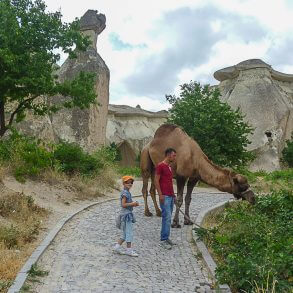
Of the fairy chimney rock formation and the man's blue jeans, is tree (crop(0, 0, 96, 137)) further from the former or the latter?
the fairy chimney rock formation

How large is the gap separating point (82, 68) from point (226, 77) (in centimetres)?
1671

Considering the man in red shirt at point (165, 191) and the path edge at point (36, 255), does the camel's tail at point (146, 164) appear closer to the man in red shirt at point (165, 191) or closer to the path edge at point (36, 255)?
the path edge at point (36, 255)

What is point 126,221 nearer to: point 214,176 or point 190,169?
point 190,169

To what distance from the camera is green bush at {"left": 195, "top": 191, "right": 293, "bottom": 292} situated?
5543mm

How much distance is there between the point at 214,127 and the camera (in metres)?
20.8

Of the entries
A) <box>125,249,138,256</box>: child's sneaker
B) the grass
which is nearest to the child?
<box>125,249,138,256</box>: child's sneaker

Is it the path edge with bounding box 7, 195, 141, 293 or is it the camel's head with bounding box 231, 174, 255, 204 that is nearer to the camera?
the path edge with bounding box 7, 195, 141, 293

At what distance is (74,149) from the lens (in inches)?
635

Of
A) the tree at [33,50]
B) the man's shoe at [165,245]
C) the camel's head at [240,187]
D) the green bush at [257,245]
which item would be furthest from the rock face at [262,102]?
the man's shoe at [165,245]

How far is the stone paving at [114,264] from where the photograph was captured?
5.90 meters

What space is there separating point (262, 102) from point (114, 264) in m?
29.7

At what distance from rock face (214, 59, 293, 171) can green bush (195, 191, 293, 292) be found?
21.2 m

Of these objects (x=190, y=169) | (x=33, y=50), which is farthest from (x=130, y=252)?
(x=33, y=50)

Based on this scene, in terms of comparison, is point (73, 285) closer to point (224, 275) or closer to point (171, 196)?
point (224, 275)
